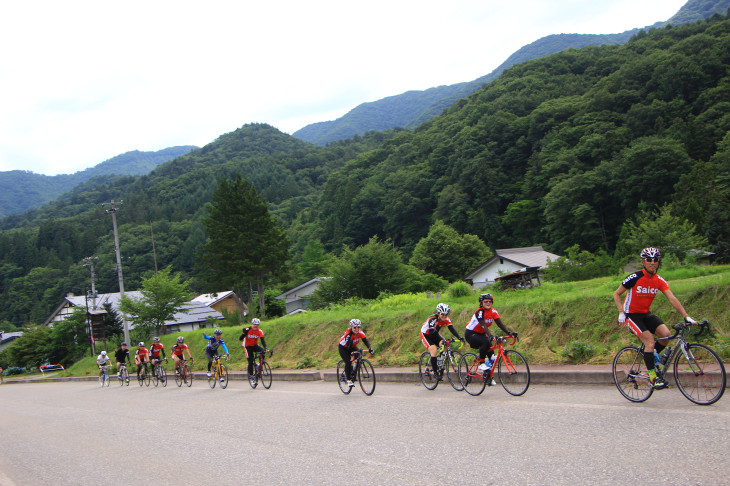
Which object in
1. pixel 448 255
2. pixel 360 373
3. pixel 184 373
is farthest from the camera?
pixel 448 255

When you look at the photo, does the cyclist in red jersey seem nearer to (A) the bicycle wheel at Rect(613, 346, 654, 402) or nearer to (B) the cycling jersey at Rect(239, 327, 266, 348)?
(B) the cycling jersey at Rect(239, 327, 266, 348)

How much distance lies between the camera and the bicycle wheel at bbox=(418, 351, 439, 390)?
11.2 m

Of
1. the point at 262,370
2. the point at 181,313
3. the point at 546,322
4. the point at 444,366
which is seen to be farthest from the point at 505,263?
the point at 444,366

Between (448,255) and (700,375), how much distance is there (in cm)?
5852

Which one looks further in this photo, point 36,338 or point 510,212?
point 510,212

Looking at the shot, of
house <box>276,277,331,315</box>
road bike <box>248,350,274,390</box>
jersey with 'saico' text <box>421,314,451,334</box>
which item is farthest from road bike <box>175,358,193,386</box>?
house <box>276,277,331,315</box>

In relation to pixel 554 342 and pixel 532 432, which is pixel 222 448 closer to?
pixel 532 432

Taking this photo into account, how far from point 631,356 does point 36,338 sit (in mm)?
64389

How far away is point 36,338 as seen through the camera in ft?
189

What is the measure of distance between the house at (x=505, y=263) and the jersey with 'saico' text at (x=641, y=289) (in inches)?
1846

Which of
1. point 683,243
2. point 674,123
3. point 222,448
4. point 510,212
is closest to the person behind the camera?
point 222,448

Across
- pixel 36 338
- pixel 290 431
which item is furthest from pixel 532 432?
pixel 36 338

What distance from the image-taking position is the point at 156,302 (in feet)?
123

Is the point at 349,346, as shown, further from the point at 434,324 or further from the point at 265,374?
the point at 265,374
